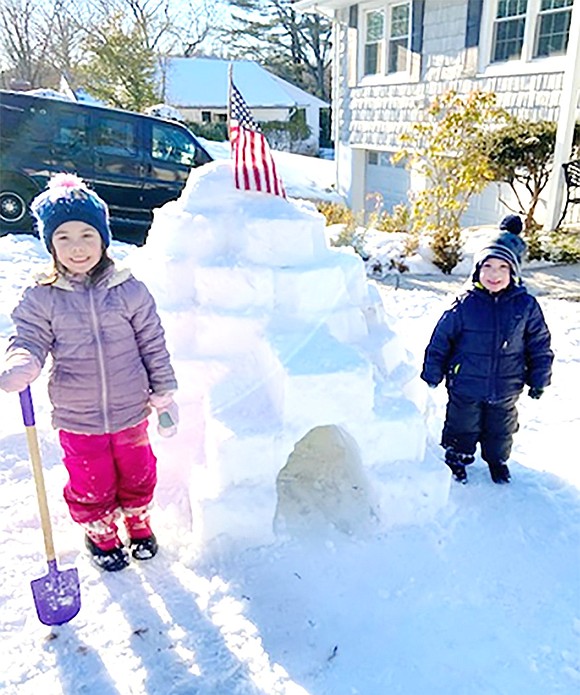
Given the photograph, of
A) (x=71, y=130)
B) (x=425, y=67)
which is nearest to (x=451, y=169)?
(x=425, y=67)

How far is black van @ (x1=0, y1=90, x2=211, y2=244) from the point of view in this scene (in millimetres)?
8367

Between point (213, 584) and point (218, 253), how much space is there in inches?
52.2

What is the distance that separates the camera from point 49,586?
2209 mm

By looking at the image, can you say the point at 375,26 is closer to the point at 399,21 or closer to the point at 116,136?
the point at 399,21

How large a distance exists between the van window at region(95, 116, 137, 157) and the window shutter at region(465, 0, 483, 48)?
596 centimetres

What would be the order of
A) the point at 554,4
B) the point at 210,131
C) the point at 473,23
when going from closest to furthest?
the point at 554,4
the point at 473,23
the point at 210,131

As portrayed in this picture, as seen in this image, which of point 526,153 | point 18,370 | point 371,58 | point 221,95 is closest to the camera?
point 18,370

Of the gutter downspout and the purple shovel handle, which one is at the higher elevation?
the gutter downspout

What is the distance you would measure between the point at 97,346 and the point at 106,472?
48cm

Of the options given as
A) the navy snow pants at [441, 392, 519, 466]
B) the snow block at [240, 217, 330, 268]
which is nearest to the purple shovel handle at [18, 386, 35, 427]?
the snow block at [240, 217, 330, 268]

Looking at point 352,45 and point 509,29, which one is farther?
point 352,45

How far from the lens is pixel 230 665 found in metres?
2.08

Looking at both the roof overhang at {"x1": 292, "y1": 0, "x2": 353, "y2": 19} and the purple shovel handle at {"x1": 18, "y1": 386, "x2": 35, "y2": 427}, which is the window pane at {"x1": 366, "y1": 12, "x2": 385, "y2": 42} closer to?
the roof overhang at {"x1": 292, "y1": 0, "x2": 353, "y2": 19}

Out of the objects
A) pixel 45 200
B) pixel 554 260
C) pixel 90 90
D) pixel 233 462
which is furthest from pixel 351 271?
pixel 90 90
